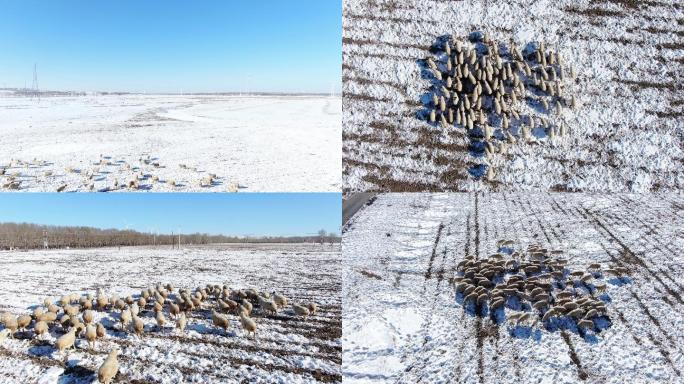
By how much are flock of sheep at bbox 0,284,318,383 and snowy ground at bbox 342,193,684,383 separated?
2.25 ft

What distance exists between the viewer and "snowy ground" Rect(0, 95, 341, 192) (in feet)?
12.2

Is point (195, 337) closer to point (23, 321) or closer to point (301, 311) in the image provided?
point (301, 311)

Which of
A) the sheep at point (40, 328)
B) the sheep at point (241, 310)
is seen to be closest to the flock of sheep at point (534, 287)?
the sheep at point (241, 310)

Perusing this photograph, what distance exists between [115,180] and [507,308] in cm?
320

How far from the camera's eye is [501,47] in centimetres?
381

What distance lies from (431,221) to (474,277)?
2.97 feet

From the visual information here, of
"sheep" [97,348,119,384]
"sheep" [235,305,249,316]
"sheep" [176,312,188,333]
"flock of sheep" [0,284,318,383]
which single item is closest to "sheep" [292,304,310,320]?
"flock of sheep" [0,284,318,383]

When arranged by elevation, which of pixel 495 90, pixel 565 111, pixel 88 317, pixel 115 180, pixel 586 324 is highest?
pixel 495 90

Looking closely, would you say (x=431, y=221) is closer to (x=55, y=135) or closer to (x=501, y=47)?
(x=501, y=47)

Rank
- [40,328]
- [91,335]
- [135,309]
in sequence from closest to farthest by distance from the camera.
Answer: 1. [91,335]
2. [40,328]
3. [135,309]

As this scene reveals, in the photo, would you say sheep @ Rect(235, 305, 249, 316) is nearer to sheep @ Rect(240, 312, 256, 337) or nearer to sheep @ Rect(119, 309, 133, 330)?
sheep @ Rect(240, 312, 256, 337)

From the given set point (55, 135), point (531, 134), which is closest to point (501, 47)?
point (531, 134)

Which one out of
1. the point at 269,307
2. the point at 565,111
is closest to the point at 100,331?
the point at 269,307

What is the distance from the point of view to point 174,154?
4.49 metres
